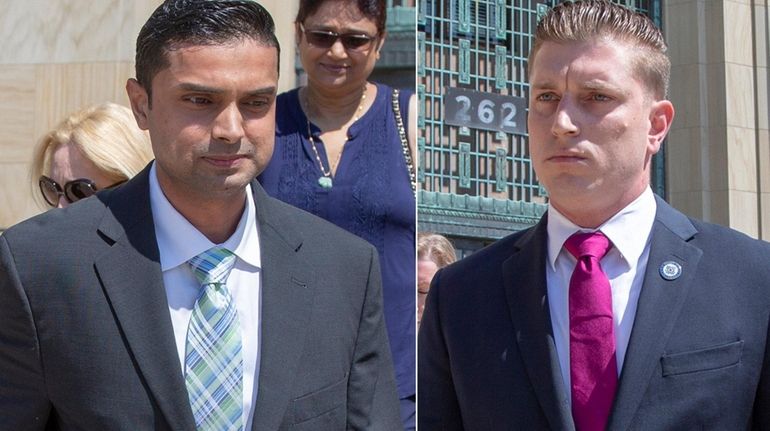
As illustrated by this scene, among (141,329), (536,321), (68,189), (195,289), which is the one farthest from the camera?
(68,189)

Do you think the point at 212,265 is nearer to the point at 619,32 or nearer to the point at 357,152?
the point at 357,152

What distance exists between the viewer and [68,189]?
3.94 metres

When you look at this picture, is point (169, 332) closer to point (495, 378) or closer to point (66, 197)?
point (495, 378)

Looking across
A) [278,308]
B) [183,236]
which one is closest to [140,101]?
[183,236]

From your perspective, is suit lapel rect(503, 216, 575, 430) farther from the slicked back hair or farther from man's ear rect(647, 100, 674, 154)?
the slicked back hair

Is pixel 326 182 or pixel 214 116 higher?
pixel 214 116

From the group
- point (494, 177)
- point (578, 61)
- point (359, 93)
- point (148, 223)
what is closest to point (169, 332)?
point (148, 223)

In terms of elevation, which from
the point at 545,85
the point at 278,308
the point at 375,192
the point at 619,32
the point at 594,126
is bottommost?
the point at 278,308

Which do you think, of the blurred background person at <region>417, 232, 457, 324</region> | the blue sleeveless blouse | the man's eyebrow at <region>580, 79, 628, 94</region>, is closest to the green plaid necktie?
the blue sleeveless blouse

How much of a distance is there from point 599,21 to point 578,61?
0.36ft

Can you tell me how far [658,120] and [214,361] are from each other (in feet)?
3.81

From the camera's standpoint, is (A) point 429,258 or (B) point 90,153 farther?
(A) point 429,258

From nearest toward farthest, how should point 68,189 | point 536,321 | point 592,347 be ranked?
point 592,347 → point 536,321 → point 68,189

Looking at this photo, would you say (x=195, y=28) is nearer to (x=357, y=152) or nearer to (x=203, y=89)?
(x=203, y=89)
